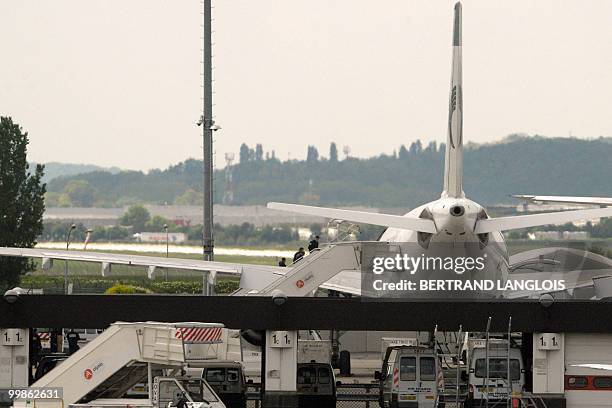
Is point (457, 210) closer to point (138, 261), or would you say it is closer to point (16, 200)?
point (138, 261)

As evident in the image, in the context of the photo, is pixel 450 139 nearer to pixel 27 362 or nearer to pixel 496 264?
pixel 496 264

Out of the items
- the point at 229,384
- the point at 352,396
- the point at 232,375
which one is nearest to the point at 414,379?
the point at 352,396

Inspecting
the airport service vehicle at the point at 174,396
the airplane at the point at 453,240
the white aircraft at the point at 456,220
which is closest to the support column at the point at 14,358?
the airport service vehicle at the point at 174,396

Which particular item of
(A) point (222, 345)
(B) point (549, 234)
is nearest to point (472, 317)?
(A) point (222, 345)

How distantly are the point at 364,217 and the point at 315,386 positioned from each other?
25.3 ft

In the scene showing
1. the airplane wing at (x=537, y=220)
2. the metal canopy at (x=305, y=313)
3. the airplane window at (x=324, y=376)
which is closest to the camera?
the metal canopy at (x=305, y=313)

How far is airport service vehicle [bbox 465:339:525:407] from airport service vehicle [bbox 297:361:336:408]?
469 cm

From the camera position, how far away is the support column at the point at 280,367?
43844 mm

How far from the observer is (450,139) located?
6450 centimetres

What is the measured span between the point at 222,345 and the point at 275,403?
8.13 meters

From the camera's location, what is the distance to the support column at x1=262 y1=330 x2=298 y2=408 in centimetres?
4384

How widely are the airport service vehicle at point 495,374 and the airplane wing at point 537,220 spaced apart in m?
5.31

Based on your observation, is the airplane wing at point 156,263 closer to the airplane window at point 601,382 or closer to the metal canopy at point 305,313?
the metal canopy at point 305,313

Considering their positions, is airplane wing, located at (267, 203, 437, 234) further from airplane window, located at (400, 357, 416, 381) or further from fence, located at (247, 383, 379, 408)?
airplane window, located at (400, 357, 416, 381)
